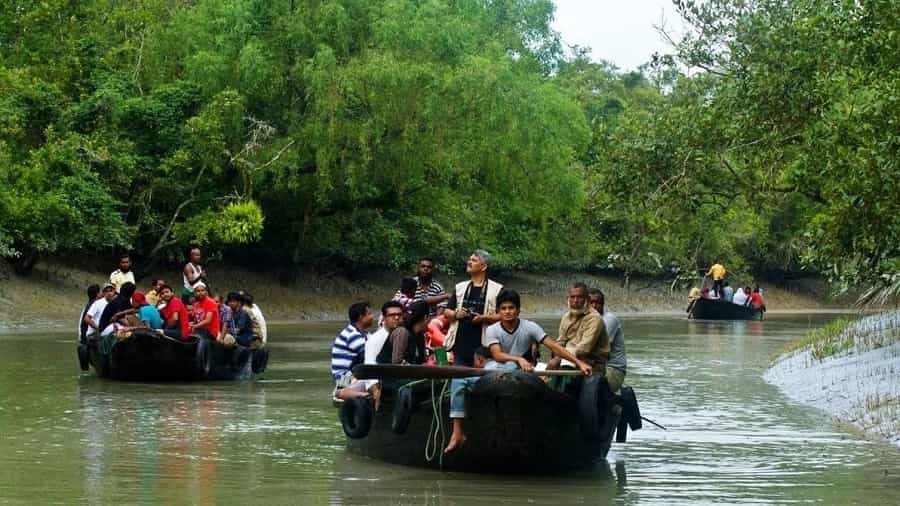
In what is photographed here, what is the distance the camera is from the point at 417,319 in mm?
13953

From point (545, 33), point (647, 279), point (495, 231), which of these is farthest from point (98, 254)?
point (545, 33)

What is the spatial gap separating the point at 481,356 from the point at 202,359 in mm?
9170

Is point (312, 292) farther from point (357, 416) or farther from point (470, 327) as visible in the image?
point (470, 327)

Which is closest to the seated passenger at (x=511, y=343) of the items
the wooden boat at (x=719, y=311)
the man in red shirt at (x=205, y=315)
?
the man in red shirt at (x=205, y=315)

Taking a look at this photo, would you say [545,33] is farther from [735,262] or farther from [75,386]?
[75,386]

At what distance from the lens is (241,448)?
1450cm

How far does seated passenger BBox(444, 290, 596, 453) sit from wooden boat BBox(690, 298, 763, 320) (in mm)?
37001

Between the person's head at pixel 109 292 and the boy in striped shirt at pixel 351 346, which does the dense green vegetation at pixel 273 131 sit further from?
the boy in striped shirt at pixel 351 346

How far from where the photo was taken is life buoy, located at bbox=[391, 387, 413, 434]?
1274cm

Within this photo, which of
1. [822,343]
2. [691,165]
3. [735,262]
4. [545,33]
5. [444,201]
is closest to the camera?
[691,165]

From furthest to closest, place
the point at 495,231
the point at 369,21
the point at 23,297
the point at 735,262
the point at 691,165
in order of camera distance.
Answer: the point at 735,262 < the point at 495,231 < the point at 369,21 < the point at 23,297 < the point at 691,165

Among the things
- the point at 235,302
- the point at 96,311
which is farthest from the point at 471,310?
the point at 96,311

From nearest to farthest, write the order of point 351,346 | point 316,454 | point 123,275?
1. point 316,454
2. point 351,346
3. point 123,275

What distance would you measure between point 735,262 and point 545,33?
18.5m
